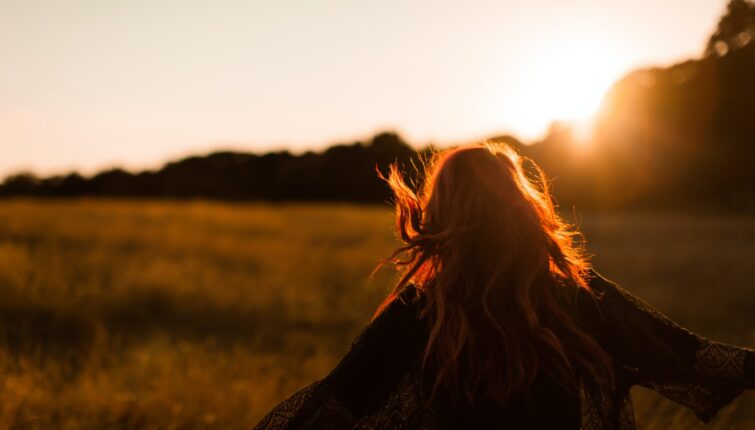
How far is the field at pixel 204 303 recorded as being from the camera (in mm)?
4449

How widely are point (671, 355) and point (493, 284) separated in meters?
0.75

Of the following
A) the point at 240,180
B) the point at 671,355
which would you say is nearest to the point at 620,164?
the point at 240,180

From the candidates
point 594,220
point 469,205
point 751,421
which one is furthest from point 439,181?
point 594,220

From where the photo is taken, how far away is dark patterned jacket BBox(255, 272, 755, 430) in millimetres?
1990

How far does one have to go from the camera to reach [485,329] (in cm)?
200

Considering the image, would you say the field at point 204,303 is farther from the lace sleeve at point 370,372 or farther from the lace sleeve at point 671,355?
the lace sleeve at point 370,372

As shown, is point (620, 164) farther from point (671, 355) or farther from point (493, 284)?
point (493, 284)

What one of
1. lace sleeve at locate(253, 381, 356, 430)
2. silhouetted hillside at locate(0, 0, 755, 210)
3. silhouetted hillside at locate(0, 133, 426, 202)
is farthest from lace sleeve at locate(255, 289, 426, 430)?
silhouetted hillside at locate(0, 133, 426, 202)

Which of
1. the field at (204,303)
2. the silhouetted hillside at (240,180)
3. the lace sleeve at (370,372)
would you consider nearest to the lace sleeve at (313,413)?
the lace sleeve at (370,372)

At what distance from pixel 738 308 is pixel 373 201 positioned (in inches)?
942

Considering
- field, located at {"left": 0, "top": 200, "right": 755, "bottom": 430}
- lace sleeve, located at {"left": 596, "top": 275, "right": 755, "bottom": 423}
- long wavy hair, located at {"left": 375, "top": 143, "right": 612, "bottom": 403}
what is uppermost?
long wavy hair, located at {"left": 375, "top": 143, "right": 612, "bottom": 403}

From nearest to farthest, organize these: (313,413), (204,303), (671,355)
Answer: (313,413), (671,355), (204,303)

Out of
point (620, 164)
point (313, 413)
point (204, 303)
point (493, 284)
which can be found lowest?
point (204, 303)

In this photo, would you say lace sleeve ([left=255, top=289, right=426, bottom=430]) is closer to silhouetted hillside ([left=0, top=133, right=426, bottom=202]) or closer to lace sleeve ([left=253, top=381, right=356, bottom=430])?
lace sleeve ([left=253, top=381, right=356, bottom=430])
